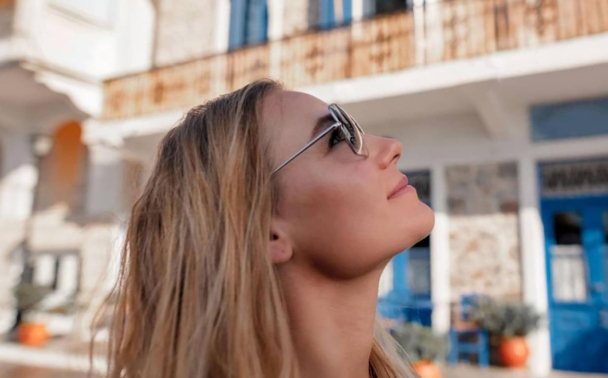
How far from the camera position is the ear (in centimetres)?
108

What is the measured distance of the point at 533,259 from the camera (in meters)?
6.19

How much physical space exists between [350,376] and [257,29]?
29.8 ft

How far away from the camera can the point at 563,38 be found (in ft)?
17.9

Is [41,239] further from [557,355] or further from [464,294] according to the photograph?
[557,355]

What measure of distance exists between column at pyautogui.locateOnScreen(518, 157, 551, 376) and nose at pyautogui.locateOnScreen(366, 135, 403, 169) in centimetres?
553

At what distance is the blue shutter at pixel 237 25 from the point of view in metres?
9.56

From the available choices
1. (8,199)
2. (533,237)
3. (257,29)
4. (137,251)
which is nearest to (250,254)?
(137,251)

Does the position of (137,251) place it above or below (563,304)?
above

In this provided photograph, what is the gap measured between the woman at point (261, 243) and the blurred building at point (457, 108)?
12.9 feet

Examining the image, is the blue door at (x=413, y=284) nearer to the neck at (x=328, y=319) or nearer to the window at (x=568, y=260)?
the window at (x=568, y=260)

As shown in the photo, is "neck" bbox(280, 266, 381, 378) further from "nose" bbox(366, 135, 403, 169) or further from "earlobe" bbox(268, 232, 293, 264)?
"nose" bbox(366, 135, 403, 169)

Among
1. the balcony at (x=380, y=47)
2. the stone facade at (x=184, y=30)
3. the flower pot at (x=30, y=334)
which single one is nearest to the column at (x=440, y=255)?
the balcony at (x=380, y=47)

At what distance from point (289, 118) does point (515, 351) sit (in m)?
5.58

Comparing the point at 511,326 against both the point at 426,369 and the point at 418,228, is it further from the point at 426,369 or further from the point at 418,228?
the point at 418,228
